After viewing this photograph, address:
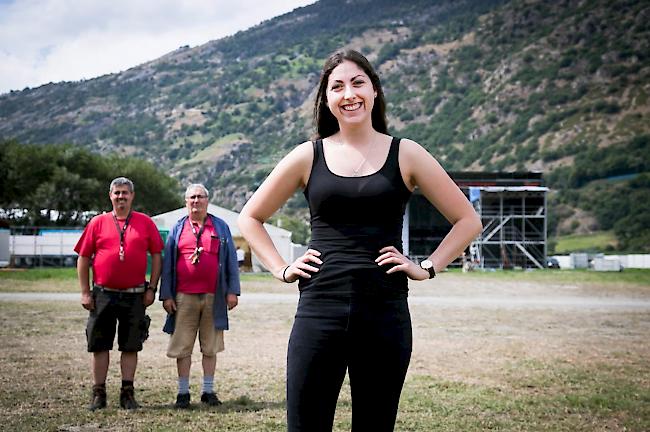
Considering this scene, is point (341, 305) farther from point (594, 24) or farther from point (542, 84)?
point (594, 24)

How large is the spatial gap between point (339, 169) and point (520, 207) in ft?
208

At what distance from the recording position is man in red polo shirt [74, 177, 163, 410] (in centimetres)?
738

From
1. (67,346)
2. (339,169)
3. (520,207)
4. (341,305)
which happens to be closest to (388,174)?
(339,169)

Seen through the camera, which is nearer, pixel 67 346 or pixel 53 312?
pixel 67 346

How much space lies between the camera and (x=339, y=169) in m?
3.20

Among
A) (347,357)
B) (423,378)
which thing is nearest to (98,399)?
(423,378)

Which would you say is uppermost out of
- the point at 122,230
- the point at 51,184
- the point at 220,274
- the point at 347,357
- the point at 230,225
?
the point at 51,184

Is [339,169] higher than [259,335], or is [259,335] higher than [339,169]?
[339,169]

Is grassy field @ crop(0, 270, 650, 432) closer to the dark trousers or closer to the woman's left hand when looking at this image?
the dark trousers

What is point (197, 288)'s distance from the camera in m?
7.72

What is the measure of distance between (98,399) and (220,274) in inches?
61.7

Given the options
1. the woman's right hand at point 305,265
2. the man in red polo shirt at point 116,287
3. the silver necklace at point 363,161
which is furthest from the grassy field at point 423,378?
the silver necklace at point 363,161

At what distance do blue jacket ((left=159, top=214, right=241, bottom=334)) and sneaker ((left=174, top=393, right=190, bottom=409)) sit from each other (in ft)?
2.11

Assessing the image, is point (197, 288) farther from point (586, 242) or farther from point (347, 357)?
point (586, 242)
